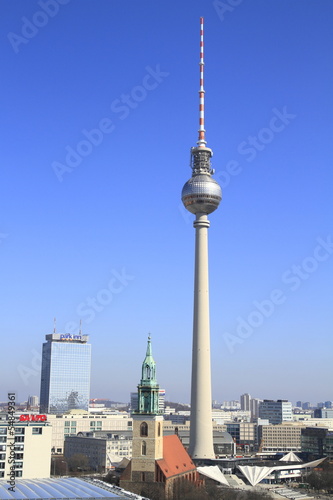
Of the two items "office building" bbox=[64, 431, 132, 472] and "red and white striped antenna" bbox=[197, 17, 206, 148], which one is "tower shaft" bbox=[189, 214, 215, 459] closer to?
"office building" bbox=[64, 431, 132, 472]

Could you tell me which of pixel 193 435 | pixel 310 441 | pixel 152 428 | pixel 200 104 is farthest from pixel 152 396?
pixel 310 441

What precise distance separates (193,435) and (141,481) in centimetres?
5868

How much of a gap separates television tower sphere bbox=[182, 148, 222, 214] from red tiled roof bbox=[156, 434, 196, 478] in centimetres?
6785

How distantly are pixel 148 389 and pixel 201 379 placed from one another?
178ft

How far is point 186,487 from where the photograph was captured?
305 ft

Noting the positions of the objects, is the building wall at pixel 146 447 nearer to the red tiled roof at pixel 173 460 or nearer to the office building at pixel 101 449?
A: the red tiled roof at pixel 173 460

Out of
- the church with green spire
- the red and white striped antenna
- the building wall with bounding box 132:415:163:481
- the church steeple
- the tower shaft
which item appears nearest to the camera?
the church with green spire

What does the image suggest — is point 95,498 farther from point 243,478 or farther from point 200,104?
point 200,104

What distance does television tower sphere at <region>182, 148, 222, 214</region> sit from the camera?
159000 mm

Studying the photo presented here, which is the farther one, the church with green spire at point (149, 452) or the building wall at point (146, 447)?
the building wall at point (146, 447)

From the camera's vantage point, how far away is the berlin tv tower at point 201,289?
146875mm

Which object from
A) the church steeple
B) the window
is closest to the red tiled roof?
the window

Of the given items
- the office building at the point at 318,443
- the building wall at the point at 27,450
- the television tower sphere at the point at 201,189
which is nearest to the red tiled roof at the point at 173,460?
the building wall at the point at 27,450

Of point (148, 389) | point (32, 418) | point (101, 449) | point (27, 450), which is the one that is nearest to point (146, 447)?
point (148, 389)
